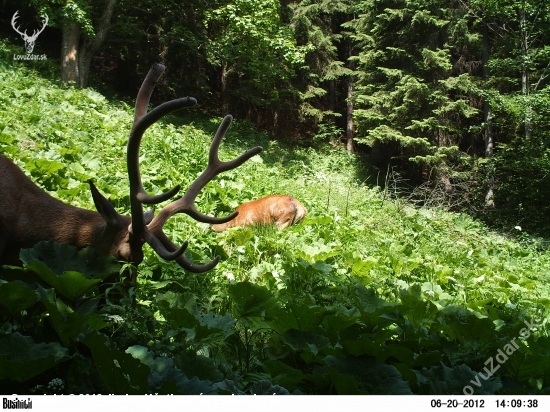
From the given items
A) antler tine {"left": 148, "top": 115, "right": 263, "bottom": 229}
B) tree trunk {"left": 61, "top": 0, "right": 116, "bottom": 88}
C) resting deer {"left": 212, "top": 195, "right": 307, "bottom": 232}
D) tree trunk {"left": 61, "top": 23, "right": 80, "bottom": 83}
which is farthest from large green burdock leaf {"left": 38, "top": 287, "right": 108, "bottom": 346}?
tree trunk {"left": 61, "top": 23, "right": 80, "bottom": 83}

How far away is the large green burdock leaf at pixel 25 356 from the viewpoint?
158 cm

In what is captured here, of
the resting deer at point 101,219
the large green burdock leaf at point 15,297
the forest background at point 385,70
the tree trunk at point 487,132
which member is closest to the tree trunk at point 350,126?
the forest background at point 385,70

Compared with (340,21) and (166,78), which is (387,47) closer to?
(340,21)

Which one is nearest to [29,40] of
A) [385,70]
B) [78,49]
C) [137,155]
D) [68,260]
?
[78,49]

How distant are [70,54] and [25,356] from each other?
17229 millimetres

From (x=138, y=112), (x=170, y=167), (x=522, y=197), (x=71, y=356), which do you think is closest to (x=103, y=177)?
(x=170, y=167)

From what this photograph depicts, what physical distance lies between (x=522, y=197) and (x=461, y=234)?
9.33 meters

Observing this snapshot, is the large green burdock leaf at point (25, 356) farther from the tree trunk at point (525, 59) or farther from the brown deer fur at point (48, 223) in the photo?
the tree trunk at point (525, 59)

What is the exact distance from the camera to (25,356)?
1.68m

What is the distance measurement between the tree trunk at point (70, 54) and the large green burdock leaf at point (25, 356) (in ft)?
53.8

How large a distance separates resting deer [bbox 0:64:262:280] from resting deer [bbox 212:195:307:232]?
3.34 meters

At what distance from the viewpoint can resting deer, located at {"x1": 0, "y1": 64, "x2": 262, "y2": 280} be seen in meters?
3.61
